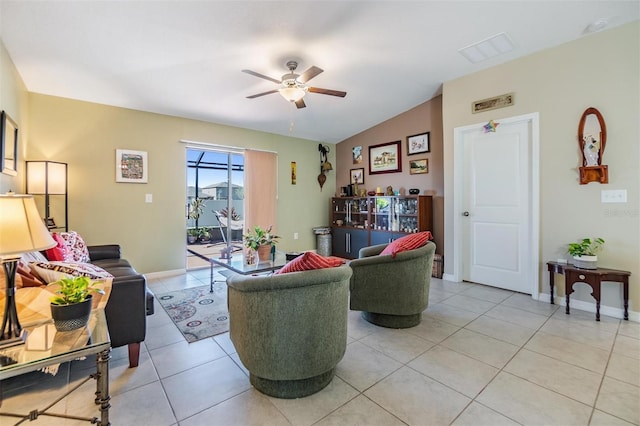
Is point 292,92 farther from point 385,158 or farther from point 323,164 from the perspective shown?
point 323,164

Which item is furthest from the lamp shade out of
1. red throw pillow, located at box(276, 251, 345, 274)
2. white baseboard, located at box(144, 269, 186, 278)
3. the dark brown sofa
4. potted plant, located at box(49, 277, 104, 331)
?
white baseboard, located at box(144, 269, 186, 278)

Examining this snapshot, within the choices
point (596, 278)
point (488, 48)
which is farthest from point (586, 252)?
point (488, 48)

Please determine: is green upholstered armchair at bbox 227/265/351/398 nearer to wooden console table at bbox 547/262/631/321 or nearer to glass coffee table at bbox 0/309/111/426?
glass coffee table at bbox 0/309/111/426

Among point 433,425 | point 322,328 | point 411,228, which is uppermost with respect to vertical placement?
point 411,228

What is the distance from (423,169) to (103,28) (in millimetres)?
4316

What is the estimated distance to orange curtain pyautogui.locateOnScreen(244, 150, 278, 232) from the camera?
5.16 meters

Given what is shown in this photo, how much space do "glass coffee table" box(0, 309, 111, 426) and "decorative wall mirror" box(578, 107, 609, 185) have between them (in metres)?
4.12

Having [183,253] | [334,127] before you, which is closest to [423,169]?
[334,127]

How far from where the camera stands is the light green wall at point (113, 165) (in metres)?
3.60

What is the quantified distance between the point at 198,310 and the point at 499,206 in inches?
149

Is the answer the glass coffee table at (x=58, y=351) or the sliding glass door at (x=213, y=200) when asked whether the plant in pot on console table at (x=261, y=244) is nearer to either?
the glass coffee table at (x=58, y=351)

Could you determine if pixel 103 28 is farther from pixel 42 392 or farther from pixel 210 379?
pixel 210 379

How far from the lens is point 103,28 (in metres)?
2.47

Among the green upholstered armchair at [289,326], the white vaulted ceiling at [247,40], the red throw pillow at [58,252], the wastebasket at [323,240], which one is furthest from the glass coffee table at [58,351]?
the wastebasket at [323,240]
